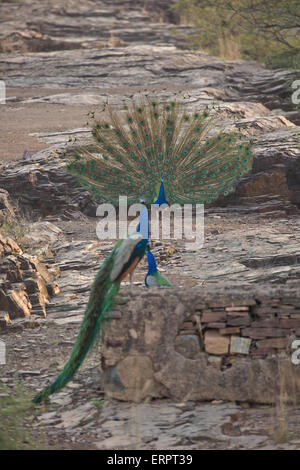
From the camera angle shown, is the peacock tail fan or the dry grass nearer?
the dry grass

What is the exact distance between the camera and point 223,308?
6.23 metres

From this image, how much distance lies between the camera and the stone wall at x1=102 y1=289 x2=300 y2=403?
6188 mm

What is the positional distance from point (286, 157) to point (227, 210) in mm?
1421

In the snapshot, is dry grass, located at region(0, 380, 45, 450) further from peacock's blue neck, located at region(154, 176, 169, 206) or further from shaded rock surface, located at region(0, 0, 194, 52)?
shaded rock surface, located at region(0, 0, 194, 52)

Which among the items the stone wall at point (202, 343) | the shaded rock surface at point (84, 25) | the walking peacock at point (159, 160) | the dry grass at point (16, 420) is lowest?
the dry grass at point (16, 420)

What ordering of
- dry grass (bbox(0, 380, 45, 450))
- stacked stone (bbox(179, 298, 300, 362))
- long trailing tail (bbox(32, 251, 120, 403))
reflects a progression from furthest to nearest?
long trailing tail (bbox(32, 251, 120, 403)), stacked stone (bbox(179, 298, 300, 362)), dry grass (bbox(0, 380, 45, 450))

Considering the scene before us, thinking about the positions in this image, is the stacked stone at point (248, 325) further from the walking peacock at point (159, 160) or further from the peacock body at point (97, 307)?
the walking peacock at point (159, 160)

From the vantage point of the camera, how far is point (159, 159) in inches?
314

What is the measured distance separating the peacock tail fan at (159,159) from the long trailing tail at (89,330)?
1764mm

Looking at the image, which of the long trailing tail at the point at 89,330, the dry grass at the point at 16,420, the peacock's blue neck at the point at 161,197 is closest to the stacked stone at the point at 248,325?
the long trailing tail at the point at 89,330

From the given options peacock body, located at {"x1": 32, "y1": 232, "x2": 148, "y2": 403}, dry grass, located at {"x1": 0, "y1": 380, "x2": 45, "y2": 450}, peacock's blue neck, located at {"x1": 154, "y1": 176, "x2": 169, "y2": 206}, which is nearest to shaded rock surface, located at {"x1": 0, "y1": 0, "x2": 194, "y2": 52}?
peacock's blue neck, located at {"x1": 154, "y1": 176, "x2": 169, "y2": 206}

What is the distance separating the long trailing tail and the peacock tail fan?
1764 millimetres

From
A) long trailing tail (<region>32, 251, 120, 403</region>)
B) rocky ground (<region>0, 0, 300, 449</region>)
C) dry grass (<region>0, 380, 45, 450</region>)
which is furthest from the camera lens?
long trailing tail (<region>32, 251, 120, 403</region>)

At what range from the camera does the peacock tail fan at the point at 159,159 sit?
8055 millimetres
